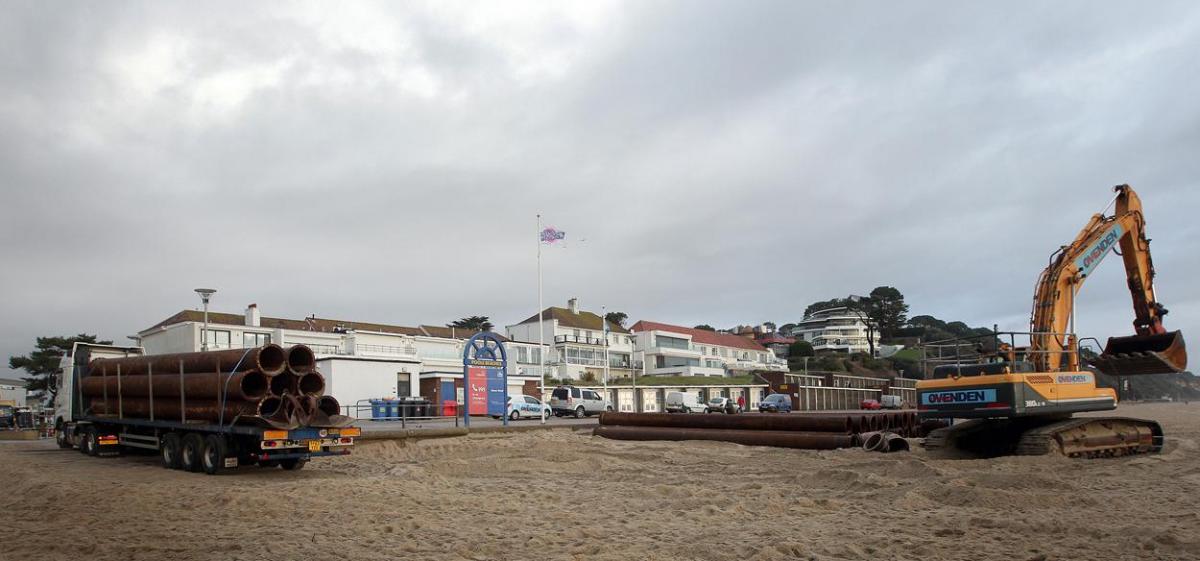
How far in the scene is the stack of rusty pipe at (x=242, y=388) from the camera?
1556cm

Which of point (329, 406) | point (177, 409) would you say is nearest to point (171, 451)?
point (177, 409)

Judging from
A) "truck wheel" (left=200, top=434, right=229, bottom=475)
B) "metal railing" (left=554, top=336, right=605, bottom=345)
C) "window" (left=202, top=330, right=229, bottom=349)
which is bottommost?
"truck wheel" (left=200, top=434, right=229, bottom=475)

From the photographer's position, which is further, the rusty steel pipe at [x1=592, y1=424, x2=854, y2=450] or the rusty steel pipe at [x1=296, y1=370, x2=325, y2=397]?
the rusty steel pipe at [x1=592, y1=424, x2=854, y2=450]

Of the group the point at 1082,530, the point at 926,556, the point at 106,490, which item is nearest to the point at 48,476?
the point at 106,490

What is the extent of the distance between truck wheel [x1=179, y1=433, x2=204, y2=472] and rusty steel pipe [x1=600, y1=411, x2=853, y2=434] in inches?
552

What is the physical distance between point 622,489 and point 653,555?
5.21 meters

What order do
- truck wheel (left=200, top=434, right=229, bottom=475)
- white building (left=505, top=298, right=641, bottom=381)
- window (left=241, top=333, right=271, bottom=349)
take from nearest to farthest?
truck wheel (left=200, top=434, right=229, bottom=475), window (left=241, top=333, right=271, bottom=349), white building (left=505, top=298, right=641, bottom=381)

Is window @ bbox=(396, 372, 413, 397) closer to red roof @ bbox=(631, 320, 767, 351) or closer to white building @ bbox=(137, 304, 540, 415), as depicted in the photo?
white building @ bbox=(137, 304, 540, 415)

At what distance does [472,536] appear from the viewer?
30.6ft

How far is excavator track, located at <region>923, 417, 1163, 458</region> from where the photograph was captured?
17062 millimetres

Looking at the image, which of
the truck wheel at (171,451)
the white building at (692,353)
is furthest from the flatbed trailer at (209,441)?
the white building at (692,353)

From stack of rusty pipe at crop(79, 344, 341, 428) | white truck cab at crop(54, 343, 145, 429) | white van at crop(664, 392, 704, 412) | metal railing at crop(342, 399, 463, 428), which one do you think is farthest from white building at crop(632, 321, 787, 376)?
stack of rusty pipe at crop(79, 344, 341, 428)

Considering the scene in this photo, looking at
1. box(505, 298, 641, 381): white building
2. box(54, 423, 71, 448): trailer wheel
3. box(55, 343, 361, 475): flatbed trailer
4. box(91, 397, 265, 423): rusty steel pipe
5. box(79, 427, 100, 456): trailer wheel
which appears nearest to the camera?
box(91, 397, 265, 423): rusty steel pipe

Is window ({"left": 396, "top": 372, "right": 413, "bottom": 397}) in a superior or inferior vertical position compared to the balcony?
inferior
